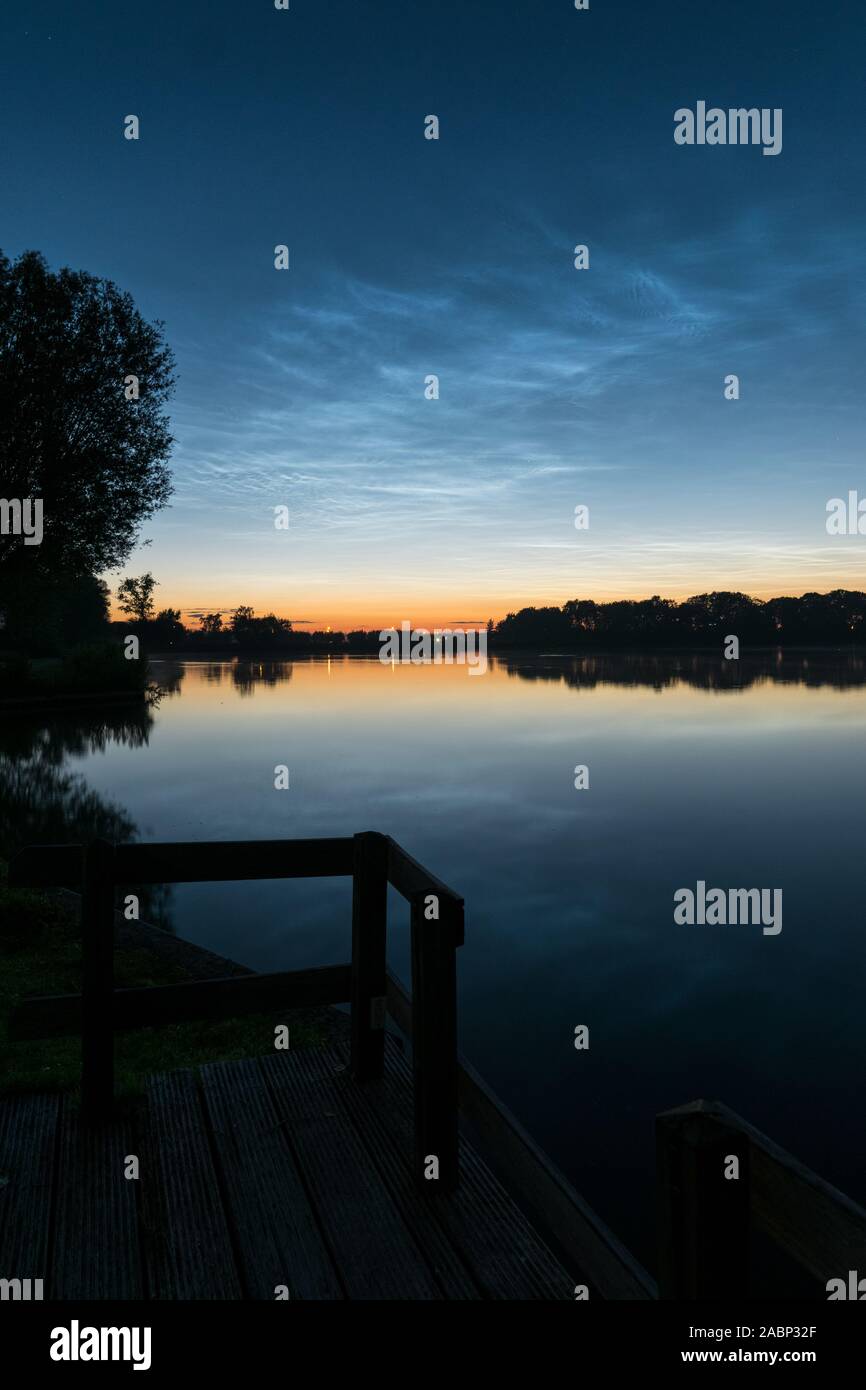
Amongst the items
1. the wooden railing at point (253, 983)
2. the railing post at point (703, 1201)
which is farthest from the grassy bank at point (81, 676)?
the railing post at point (703, 1201)

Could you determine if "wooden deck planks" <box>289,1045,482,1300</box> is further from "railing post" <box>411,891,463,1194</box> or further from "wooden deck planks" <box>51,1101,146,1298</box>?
"wooden deck planks" <box>51,1101,146,1298</box>

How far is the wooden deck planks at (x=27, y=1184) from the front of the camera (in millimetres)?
4074

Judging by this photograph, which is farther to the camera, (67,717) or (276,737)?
(67,717)

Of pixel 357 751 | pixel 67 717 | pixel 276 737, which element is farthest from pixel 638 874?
pixel 67 717

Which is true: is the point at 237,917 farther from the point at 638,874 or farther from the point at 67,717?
the point at 67,717

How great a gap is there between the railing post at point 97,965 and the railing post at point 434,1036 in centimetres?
193

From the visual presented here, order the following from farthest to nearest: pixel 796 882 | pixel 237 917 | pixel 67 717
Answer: pixel 67 717
pixel 796 882
pixel 237 917

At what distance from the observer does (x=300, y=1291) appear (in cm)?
386

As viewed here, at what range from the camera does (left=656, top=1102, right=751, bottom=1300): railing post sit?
225 cm

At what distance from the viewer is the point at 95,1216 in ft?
14.4

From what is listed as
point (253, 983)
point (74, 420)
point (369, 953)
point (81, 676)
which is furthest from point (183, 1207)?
point (81, 676)

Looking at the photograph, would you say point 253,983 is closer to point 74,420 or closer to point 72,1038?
point 72,1038

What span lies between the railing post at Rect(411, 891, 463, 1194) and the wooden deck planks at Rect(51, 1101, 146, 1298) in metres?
1.52
